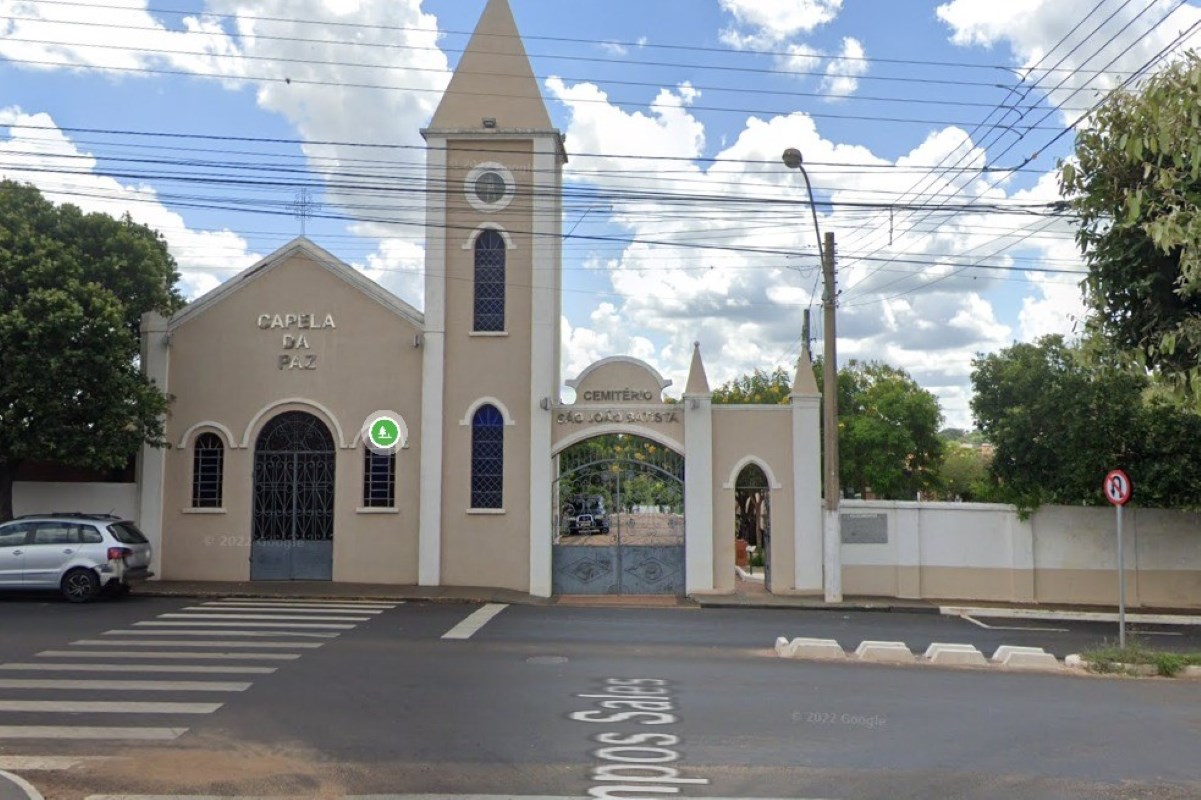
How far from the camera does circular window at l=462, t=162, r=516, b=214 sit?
22.6 metres

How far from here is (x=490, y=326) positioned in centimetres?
2255

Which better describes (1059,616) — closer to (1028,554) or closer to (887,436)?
(1028,554)

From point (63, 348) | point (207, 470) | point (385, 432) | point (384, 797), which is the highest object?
point (63, 348)

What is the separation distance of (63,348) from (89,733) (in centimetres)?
1238

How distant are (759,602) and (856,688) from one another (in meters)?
9.01

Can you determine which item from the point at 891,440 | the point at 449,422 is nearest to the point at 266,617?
the point at 449,422

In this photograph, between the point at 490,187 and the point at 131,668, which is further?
the point at 490,187

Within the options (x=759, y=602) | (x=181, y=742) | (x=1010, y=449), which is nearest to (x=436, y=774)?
(x=181, y=742)

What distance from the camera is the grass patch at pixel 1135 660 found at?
1338 cm

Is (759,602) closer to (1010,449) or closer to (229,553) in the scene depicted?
(1010,449)

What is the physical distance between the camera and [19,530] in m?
18.6

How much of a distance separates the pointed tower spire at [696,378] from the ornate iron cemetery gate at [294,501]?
25.7 ft

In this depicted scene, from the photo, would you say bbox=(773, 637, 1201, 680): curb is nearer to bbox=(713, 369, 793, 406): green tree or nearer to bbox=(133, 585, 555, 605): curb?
bbox=(133, 585, 555, 605): curb

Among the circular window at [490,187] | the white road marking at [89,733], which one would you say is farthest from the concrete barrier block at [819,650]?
the circular window at [490,187]
